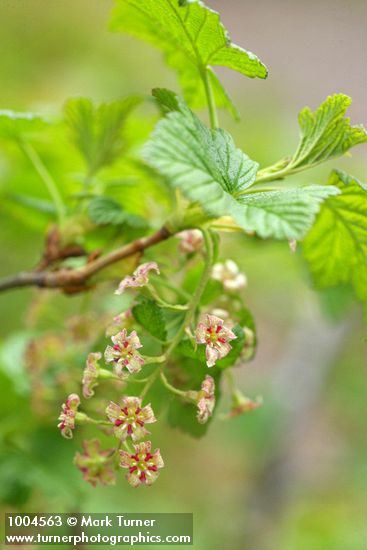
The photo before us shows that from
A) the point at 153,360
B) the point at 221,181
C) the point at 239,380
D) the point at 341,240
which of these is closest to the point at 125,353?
the point at 153,360

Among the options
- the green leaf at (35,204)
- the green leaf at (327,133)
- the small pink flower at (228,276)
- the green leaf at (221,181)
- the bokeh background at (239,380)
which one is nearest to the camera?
the green leaf at (221,181)

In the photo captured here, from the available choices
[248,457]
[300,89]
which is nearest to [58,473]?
[248,457]

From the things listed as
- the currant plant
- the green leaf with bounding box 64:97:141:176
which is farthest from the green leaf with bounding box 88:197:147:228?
the green leaf with bounding box 64:97:141:176

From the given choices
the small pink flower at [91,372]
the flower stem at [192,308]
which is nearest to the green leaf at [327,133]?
the flower stem at [192,308]

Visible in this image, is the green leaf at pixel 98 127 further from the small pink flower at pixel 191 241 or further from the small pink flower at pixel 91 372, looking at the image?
the small pink flower at pixel 91 372

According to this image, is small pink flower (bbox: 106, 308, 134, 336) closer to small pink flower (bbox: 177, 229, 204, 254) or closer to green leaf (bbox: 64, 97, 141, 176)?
small pink flower (bbox: 177, 229, 204, 254)

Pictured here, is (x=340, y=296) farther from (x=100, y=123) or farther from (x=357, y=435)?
(x=357, y=435)
